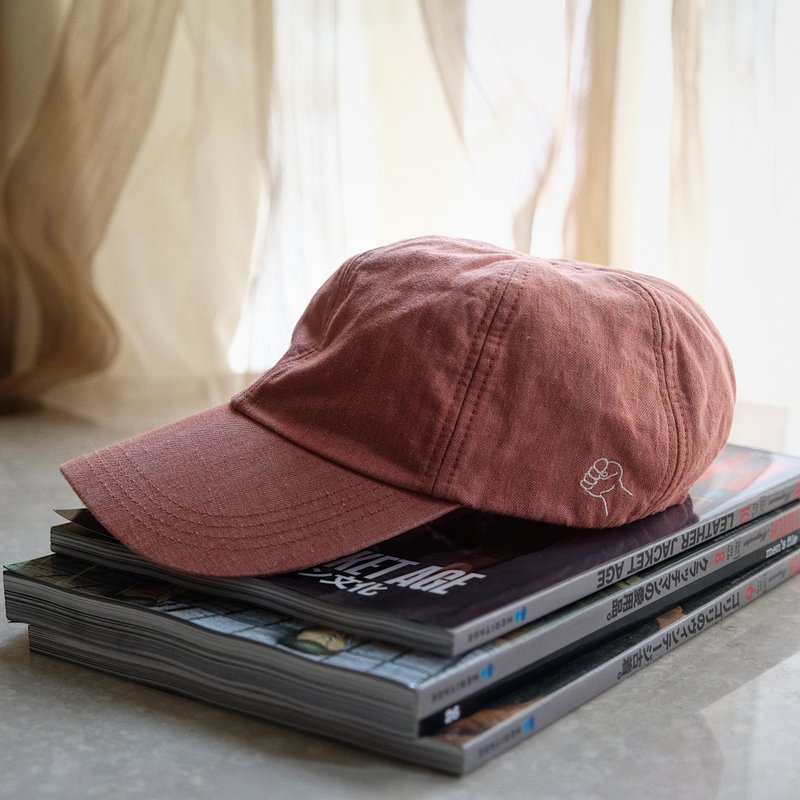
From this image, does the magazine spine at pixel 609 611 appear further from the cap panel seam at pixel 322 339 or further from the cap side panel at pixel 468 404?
the cap panel seam at pixel 322 339

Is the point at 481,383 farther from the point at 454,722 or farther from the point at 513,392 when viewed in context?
the point at 454,722

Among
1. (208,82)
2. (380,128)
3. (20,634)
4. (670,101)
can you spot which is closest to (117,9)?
(208,82)

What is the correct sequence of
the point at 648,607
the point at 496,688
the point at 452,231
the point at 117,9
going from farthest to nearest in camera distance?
the point at 117,9 → the point at 452,231 → the point at 648,607 → the point at 496,688

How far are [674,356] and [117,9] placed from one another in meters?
1.18

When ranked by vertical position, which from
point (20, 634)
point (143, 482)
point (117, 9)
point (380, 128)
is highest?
point (117, 9)

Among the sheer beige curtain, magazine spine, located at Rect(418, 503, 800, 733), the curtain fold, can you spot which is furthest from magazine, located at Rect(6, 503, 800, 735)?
the curtain fold

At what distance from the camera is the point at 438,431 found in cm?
63

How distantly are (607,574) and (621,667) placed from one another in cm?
5

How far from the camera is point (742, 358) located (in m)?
1.25

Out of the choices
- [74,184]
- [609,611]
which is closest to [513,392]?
[609,611]

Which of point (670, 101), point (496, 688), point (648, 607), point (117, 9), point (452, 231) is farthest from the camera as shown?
point (117, 9)

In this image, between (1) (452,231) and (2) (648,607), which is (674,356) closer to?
(2) (648,607)

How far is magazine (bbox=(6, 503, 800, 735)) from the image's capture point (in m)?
0.52

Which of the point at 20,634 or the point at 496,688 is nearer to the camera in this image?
the point at 496,688
